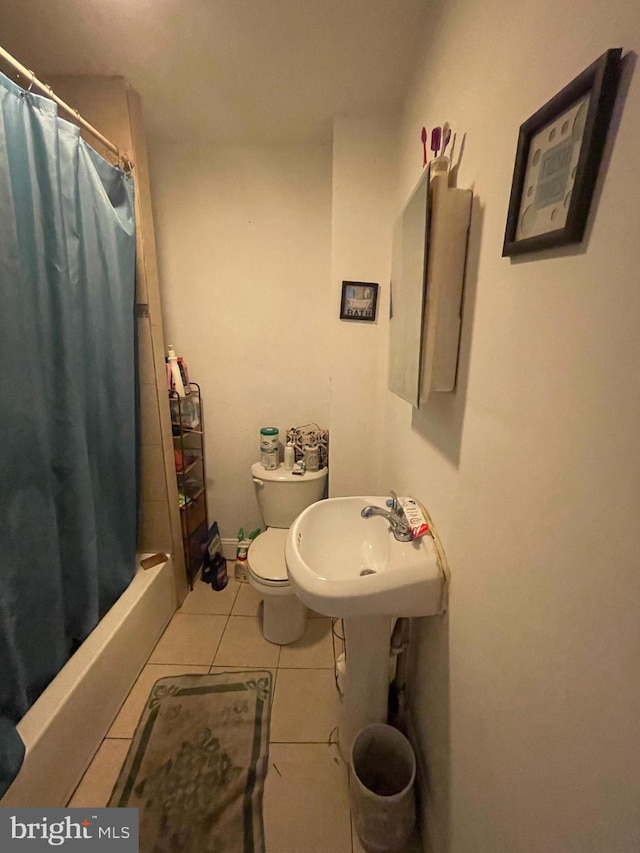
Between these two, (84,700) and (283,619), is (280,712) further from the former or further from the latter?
(84,700)

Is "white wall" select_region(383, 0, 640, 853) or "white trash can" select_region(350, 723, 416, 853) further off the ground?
"white wall" select_region(383, 0, 640, 853)

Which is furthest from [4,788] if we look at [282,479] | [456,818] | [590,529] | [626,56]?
[626,56]

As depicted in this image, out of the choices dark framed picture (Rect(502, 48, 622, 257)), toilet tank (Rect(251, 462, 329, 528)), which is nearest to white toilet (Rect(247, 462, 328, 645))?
toilet tank (Rect(251, 462, 329, 528))

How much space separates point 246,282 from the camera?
5.95 feet

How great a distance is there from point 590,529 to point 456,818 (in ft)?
2.73

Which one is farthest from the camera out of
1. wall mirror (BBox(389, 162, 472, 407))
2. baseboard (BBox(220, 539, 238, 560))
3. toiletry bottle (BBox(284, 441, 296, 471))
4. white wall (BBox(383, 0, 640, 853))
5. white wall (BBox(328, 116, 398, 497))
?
baseboard (BBox(220, 539, 238, 560))

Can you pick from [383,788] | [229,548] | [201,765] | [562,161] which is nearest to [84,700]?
[201,765]

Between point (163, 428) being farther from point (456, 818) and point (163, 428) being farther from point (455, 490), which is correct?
point (456, 818)

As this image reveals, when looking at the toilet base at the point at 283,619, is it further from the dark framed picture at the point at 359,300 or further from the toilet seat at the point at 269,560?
the dark framed picture at the point at 359,300

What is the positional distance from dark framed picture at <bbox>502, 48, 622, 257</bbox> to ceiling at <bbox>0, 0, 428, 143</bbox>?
965 millimetres

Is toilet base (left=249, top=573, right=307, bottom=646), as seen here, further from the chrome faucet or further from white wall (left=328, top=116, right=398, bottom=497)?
the chrome faucet

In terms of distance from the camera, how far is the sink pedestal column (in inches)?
40.5

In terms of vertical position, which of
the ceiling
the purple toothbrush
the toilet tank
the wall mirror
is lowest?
the toilet tank

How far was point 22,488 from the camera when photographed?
0.96m
